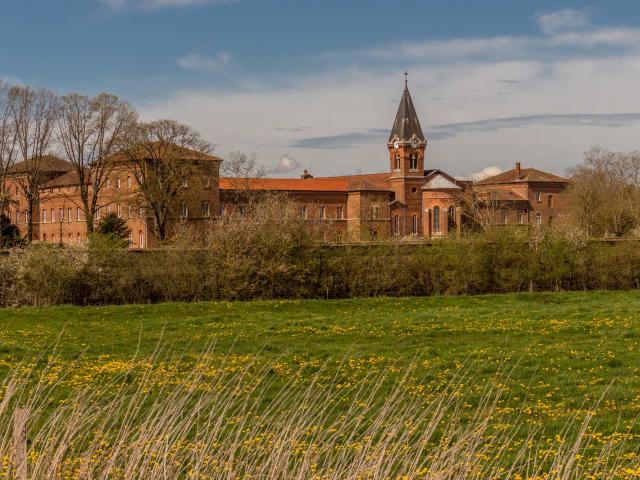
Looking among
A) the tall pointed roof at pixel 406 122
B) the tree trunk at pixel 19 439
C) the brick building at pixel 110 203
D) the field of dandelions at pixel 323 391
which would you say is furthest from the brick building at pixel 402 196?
the tree trunk at pixel 19 439

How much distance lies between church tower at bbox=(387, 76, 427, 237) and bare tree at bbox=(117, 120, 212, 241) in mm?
27721

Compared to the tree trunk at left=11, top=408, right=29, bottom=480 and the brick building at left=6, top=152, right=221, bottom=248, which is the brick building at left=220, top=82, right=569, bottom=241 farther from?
the tree trunk at left=11, top=408, right=29, bottom=480

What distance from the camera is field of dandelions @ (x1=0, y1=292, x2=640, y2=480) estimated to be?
6047 mm

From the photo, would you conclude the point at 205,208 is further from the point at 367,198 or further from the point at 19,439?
the point at 19,439

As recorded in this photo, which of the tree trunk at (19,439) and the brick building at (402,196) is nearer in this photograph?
the tree trunk at (19,439)

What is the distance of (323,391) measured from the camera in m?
10.1

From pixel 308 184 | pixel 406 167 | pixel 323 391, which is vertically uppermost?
pixel 406 167

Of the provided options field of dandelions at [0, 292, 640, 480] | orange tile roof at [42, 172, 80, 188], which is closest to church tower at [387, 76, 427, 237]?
orange tile roof at [42, 172, 80, 188]

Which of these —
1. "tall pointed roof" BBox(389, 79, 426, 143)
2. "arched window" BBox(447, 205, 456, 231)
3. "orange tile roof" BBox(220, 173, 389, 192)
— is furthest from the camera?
"tall pointed roof" BBox(389, 79, 426, 143)

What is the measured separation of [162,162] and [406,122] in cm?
3934

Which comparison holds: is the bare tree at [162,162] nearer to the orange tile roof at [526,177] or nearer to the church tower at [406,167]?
the church tower at [406,167]

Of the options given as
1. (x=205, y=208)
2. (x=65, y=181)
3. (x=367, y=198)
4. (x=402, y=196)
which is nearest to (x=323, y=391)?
(x=205, y=208)

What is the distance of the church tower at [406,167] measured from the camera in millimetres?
86000

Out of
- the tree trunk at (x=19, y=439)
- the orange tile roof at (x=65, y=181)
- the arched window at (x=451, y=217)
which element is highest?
the orange tile roof at (x=65, y=181)
